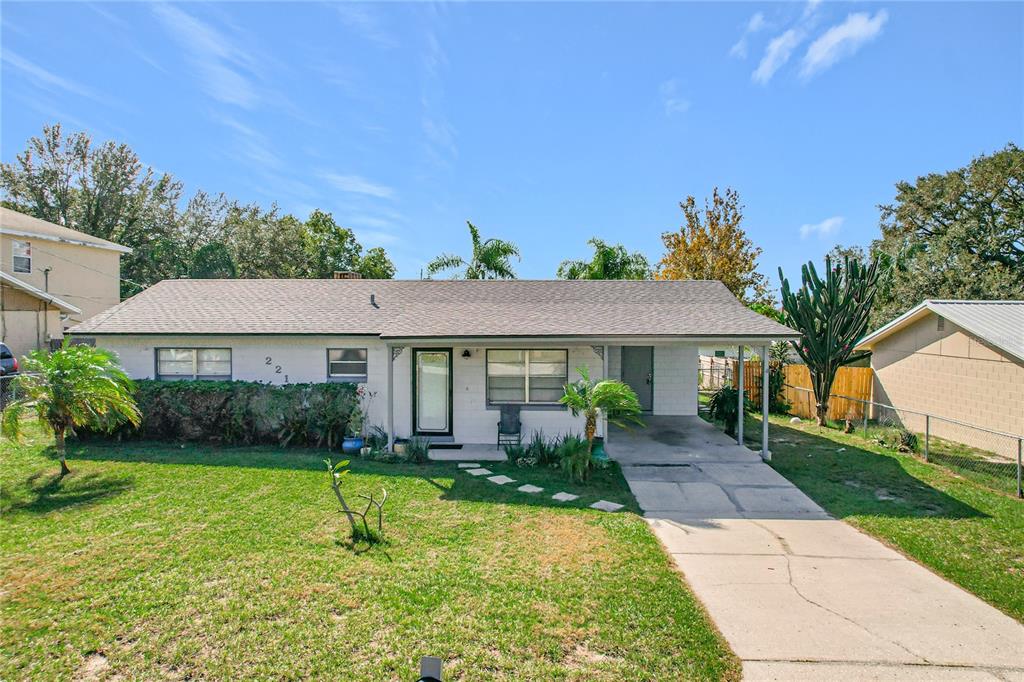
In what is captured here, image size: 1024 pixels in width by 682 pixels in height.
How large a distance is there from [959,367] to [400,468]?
13.4m

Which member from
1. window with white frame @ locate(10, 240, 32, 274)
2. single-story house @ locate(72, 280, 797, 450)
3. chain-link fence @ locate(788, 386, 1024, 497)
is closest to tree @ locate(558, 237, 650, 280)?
single-story house @ locate(72, 280, 797, 450)

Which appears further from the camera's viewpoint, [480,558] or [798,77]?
[798,77]

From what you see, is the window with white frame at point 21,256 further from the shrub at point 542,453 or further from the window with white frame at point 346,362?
the shrub at point 542,453

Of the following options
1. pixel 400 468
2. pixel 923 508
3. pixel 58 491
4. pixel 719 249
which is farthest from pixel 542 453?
pixel 719 249

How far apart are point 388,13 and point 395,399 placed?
26.8 ft

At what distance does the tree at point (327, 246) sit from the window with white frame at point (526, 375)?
Result: 3011 cm

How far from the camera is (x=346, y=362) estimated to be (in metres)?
12.2

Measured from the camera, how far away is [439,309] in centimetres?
1286

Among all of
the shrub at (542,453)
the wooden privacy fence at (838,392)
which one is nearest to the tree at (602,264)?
the wooden privacy fence at (838,392)

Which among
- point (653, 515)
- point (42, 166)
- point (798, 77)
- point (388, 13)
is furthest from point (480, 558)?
point (42, 166)

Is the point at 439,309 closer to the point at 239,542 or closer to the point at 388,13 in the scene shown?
the point at 388,13

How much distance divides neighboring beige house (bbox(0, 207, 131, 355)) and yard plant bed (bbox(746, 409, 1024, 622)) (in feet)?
79.9

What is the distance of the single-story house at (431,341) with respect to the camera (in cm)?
1078

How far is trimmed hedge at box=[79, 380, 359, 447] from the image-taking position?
438 inches
